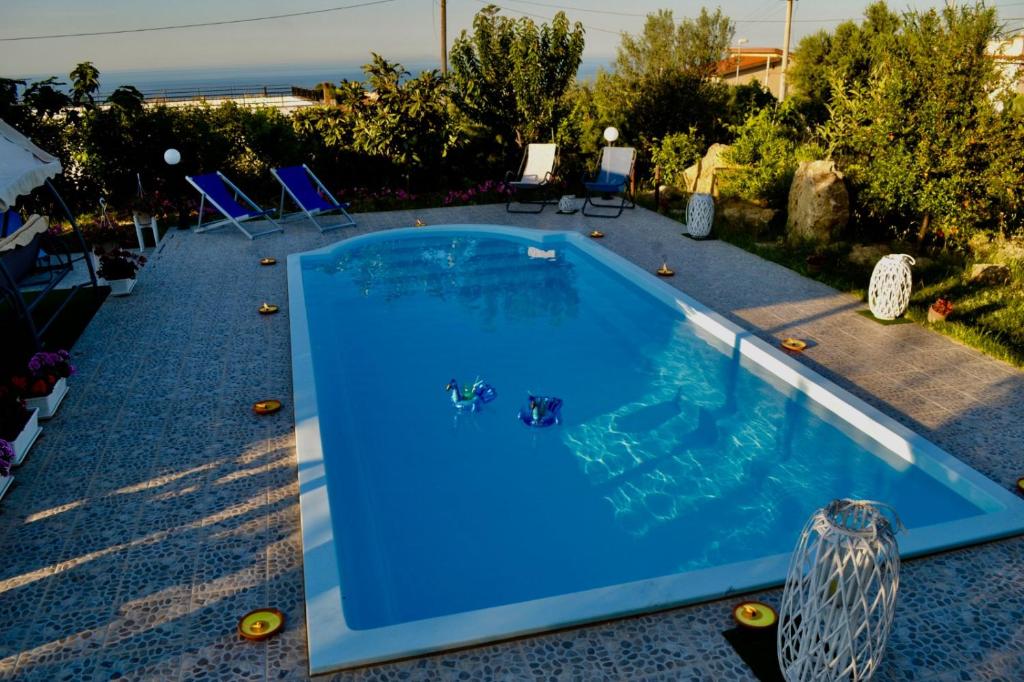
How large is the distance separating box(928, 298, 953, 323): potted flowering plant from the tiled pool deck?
26 cm

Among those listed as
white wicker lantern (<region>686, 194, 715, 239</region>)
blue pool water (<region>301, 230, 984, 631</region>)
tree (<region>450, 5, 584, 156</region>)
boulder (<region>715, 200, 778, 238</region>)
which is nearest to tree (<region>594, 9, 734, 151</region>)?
tree (<region>450, 5, 584, 156</region>)

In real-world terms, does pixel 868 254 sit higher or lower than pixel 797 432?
higher

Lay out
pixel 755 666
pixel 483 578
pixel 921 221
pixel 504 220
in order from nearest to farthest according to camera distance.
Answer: pixel 755 666 < pixel 483 578 < pixel 921 221 < pixel 504 220

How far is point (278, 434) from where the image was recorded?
14.8 ft

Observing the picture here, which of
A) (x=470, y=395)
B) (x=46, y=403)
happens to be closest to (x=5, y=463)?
(x=46, y=403)

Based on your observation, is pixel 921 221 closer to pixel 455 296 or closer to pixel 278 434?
pixel 455 296

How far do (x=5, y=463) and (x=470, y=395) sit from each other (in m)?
2.93

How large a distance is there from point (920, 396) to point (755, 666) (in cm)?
311

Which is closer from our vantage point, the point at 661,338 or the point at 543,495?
the point at 543,495

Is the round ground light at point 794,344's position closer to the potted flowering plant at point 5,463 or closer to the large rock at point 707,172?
the potted flowering plant at point 5,463

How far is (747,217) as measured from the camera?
384 inches

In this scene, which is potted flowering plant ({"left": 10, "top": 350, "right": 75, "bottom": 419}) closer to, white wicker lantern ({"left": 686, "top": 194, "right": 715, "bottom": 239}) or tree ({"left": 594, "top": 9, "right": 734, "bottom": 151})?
white wicker lantern ({"left": 686, "top": 194, "right": 715, "bottom": 239})

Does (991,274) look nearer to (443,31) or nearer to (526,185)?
(526,185)

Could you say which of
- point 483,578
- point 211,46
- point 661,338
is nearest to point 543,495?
point 483,578
